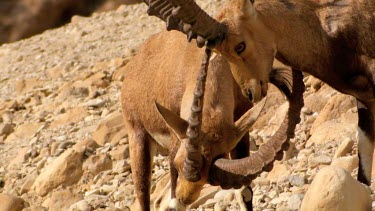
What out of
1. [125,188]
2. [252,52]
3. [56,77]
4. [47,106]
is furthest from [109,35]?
[252,52]

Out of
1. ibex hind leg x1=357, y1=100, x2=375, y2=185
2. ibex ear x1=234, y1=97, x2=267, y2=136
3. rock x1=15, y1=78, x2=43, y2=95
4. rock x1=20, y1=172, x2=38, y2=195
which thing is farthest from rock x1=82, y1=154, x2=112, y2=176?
rock x1=15, y1=78, x2=43, y2=95

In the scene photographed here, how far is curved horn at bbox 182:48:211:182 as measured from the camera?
9.20 metres

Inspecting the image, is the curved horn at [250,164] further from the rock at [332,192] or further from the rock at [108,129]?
the rock at [108,129]

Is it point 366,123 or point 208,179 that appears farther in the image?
point 366,123

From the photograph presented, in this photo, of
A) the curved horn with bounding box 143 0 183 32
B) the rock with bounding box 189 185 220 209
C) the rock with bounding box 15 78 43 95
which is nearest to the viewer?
the curved horn with bounding box 143 0 183 32

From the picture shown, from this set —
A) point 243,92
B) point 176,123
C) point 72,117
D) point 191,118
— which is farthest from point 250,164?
point 72,117

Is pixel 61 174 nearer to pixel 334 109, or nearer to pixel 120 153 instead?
pixel 120 153

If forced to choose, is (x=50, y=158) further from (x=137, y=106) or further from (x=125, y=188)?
(x=137, y=106)

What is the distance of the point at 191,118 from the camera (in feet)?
30.7

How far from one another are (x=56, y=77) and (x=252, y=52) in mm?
11048

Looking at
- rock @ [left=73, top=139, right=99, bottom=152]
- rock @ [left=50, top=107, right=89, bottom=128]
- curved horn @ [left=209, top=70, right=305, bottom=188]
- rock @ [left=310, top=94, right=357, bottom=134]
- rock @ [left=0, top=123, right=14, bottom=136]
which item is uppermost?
curved horn @ [left=209, top=70, right=305, bottom=188]

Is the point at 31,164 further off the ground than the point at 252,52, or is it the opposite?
the point at 252,52

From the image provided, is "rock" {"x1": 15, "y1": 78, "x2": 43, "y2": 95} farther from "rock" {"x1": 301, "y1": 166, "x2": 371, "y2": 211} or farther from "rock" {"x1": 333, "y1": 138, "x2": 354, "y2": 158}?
"rock" {"x1": 301, "y1": 166, "x2": 371, "y2": 211}

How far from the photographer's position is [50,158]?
51.1ft
